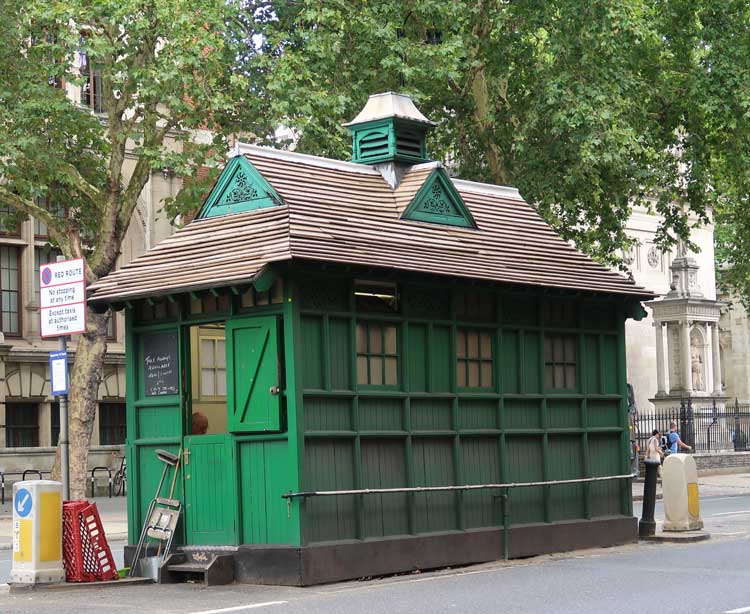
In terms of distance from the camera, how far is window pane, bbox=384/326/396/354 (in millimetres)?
15680

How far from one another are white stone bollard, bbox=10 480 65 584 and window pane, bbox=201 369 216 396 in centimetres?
262

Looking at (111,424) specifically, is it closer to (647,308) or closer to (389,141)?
(647,308)

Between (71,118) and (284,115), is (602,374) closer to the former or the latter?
(284,115)

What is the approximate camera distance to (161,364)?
52.4ft

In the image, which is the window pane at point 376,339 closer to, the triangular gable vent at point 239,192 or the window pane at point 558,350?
the triangular gable vent at point 239,192

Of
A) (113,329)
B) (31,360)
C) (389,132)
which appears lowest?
(31,360)

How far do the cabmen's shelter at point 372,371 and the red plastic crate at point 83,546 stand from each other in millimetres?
935

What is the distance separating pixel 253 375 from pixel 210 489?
144 cm

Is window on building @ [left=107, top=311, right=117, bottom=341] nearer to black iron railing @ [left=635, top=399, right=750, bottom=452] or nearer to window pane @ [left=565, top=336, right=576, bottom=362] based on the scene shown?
black iron railing @ [left=635, top=399, right=750, bottom=452]

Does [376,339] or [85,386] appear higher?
[85,386]

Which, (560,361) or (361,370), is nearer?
(361,370)

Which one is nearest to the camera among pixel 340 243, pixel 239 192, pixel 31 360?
pixel 340 243

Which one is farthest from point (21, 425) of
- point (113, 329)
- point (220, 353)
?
point (220, 353)

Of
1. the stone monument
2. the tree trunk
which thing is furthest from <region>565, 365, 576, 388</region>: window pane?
the stone monument
